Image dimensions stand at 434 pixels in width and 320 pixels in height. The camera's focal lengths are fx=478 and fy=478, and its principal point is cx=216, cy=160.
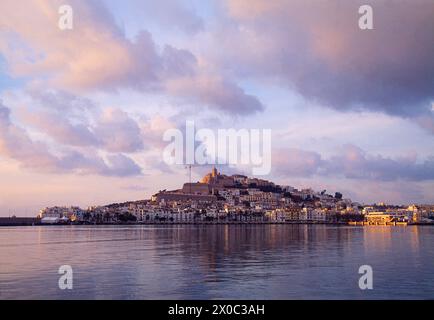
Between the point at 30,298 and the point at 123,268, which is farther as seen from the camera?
the point at 123,268

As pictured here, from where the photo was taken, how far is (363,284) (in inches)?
890
